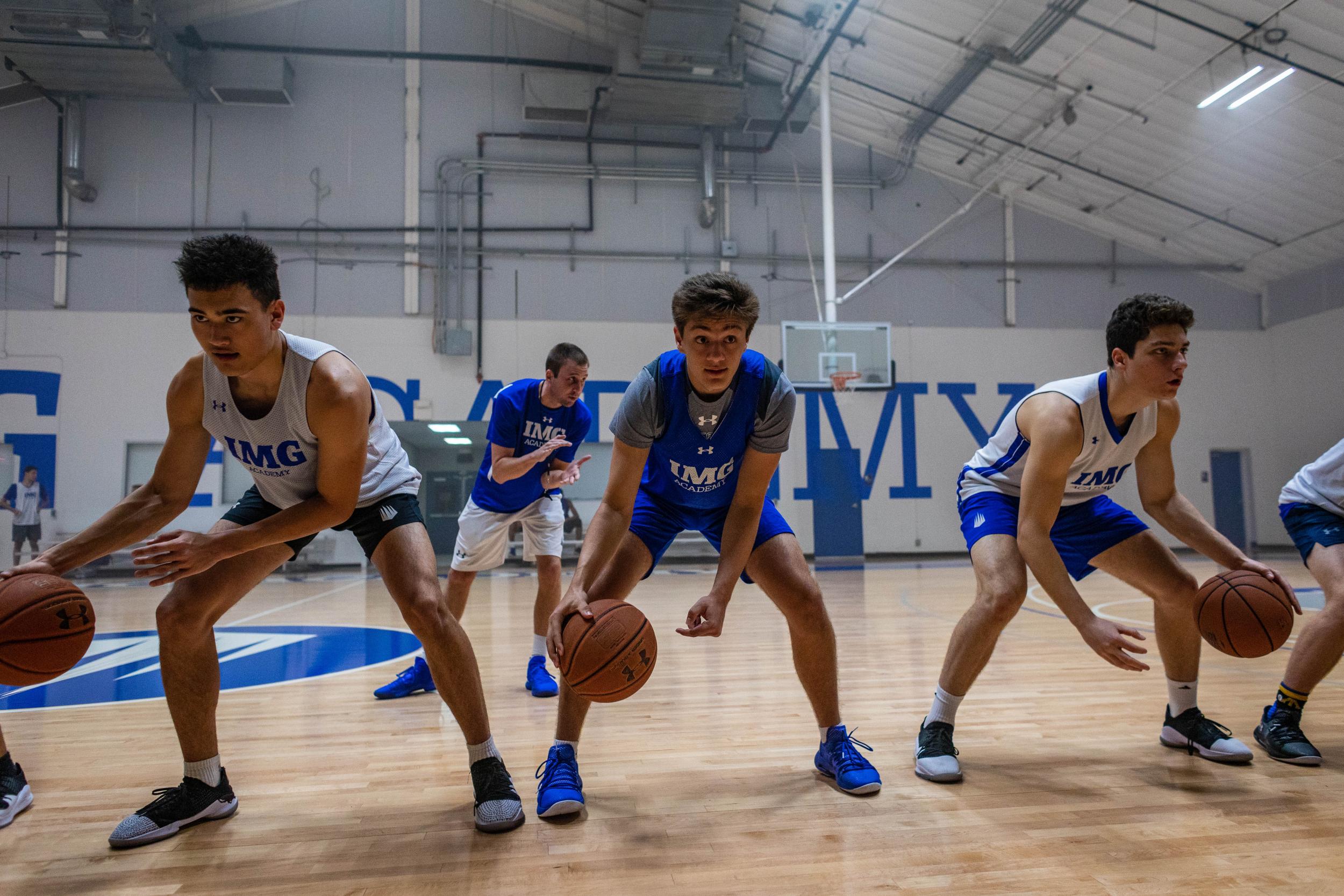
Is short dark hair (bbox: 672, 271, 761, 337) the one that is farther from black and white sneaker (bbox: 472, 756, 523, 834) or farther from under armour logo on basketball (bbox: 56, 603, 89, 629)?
under armour logo on basketball (bbox: 56, 603, 89, 629)

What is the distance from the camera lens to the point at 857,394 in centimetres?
1449

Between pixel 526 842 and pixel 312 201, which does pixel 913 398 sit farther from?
pixel 526 842

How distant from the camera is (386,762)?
3004 mm

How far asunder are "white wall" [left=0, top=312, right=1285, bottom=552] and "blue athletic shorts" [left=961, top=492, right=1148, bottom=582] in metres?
10.6

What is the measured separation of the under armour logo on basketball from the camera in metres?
2.13

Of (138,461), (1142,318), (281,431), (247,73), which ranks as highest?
(247,73)

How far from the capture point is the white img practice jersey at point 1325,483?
3209mm

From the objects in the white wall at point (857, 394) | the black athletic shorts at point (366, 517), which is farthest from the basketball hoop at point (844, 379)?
the black athletic shorts at point (366, 517)

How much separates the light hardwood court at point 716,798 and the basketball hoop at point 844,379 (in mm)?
7062

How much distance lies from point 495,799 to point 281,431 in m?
1.22

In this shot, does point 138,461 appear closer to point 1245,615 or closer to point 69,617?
point 69,617

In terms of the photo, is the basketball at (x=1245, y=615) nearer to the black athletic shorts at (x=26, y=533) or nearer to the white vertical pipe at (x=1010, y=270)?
the white vertical pipe at (x=1010, y=270)

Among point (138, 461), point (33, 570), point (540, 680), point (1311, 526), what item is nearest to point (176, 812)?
point (33, 570)

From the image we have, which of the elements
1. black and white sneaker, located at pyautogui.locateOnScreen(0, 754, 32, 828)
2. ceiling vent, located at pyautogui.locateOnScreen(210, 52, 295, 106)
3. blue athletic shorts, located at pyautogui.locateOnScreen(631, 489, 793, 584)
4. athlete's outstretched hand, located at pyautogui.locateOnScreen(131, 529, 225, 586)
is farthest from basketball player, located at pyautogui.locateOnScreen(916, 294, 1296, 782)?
ceiling vent, located at pyautogui.locateOnScreen(210, 52, 295, 106)
